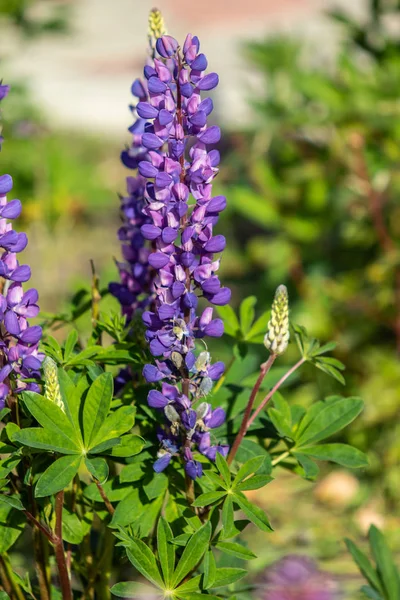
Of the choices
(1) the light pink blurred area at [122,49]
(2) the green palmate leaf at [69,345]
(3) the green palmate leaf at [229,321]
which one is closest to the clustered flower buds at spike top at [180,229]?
(2) the green palmate leaf at [69,345]

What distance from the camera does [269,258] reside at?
3.20 meters

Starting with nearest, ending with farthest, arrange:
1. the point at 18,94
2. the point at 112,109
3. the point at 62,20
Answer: the point at 18,94
the point at 62,20
the point at 112,109

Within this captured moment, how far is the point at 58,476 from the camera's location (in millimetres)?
1122

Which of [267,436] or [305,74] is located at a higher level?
[305,74]

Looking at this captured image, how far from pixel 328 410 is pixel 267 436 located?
12 centimetres

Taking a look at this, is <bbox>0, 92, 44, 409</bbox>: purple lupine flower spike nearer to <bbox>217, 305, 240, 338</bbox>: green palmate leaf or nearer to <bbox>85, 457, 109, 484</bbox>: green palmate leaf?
<bbox>85, 457, 109, 484</bbox>: green palmate leaf

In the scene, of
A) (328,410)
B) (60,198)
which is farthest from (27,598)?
(60,198)

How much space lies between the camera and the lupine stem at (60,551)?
116cm

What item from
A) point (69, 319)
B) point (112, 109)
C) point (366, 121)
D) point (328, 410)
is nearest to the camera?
point (328, 410)

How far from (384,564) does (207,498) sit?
0.53 meters

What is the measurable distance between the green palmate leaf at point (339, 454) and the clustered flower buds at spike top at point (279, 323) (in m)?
0.28

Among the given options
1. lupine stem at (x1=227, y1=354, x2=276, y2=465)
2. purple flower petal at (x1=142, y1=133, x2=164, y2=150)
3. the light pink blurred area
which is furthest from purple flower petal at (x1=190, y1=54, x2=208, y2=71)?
the light pink blurred area

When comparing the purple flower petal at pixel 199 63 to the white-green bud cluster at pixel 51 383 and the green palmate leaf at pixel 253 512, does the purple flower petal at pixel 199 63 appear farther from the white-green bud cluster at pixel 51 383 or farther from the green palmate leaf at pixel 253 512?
the green palmate leaf at pixel 253 512

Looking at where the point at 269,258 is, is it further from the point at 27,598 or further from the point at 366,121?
the point at 27,598
